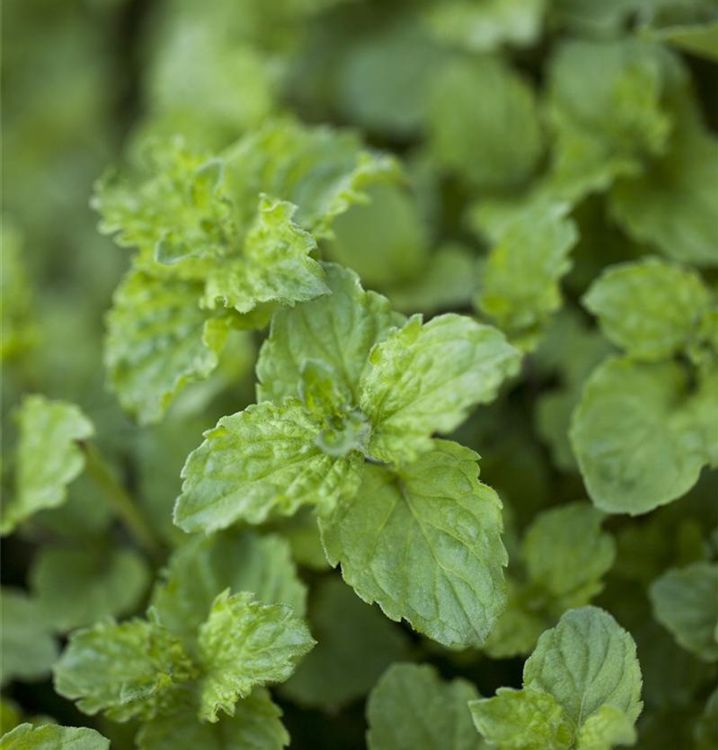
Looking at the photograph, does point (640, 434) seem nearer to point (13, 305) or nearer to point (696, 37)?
point (696, 37)

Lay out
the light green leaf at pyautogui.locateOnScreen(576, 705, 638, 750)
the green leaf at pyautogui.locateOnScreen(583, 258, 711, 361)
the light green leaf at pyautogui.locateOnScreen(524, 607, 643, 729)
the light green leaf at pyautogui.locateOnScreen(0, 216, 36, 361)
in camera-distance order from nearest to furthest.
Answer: the light green leaf at pyautogui.locateOnScreen(576, 705, 638, 750) → the light green leaf at pyautogui.locateOnScreen(524, 607, 643, 729) → the green leaf at pyautogui.locateOnScreen(583, 258, 711, 361) → the light green leaf at pyautogui.locateOnScreen(0, 216, 36, 361)

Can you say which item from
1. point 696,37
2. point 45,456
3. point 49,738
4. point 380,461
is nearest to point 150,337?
point 45,456

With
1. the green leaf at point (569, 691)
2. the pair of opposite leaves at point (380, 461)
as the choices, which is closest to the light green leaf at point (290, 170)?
the pair of opposite leaves at point (380, 461)

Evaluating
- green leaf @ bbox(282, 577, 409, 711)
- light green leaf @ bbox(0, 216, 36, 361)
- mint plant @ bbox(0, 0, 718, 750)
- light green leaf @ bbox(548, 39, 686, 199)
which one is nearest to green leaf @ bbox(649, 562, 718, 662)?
mint plant @ bbox(0, 0, 718, 750)

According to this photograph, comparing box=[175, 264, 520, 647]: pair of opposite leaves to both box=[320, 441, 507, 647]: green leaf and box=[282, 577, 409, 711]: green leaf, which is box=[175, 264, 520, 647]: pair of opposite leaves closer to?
box=[320, 441, 507, 647]: green leaf

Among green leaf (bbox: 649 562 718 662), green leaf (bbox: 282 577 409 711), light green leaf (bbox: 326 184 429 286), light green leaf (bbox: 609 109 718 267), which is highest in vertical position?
light green leaf (bbox: 609 109 718 267)

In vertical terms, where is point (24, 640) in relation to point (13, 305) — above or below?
below

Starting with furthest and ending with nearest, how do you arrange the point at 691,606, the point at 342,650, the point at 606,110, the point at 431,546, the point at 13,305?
the point at 606,110 < the point at 13,305 < the point at 342,650 < the point at 691,606 < the point at 431,546

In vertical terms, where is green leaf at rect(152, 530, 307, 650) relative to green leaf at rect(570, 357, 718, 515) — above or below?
below
